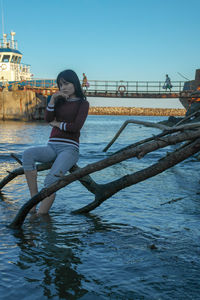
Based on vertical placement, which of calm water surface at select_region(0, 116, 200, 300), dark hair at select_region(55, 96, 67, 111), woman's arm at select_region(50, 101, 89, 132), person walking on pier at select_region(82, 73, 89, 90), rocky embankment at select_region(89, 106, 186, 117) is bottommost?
rocky embankment at select_region(89, 106, 186, 117)

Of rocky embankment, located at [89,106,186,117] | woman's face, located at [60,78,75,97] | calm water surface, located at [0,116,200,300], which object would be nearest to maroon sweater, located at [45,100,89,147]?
woman's face, located at [60,78,75,97]

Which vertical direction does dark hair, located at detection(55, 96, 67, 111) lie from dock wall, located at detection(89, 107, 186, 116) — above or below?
above

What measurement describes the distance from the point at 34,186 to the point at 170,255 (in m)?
1.58

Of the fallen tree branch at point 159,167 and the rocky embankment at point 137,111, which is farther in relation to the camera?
the rocky embankment at point 137,111

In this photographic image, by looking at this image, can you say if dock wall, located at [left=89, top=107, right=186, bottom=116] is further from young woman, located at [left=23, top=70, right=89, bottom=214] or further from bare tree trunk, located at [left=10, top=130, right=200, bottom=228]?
bare tree trunk, located at [left=10, top=130, right=200, bottom=228]

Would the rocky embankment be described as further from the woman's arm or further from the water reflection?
the water reflection

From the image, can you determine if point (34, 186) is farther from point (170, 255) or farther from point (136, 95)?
point (136, 95)

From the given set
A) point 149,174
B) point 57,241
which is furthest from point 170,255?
point 57,241

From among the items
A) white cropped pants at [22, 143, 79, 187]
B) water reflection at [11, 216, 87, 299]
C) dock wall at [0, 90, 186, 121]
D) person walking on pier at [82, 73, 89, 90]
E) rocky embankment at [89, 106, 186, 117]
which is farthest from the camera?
rocky embankment at [89, 106, 186, 117]

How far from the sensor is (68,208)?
4180mm

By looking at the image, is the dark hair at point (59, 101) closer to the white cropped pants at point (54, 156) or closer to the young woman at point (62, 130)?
the young woman at point (62, 130)

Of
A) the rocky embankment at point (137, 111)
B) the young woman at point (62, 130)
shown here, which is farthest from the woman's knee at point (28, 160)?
the rocky embankment at point (137, 111)

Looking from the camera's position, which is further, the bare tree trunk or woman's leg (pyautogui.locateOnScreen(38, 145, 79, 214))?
woman's leg (pyautogui.locateOnScreen(38, 145, 79, 214))

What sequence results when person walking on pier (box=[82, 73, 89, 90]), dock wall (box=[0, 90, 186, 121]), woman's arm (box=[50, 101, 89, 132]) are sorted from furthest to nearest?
dock wall (box=[0, 90, 186, 121])
person walking on pier (box=[82, 73, 89, 90])
woman's arm (box=[50, 101, 89, 132])
